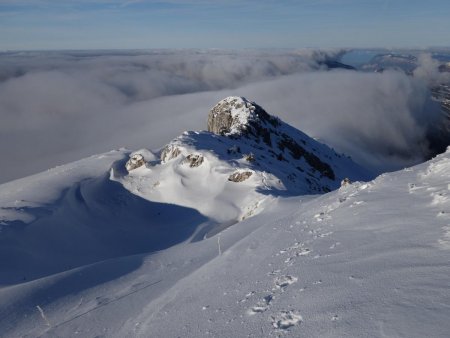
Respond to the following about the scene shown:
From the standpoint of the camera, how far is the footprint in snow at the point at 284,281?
9.01m

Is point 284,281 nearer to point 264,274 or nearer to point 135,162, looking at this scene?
point 264,274

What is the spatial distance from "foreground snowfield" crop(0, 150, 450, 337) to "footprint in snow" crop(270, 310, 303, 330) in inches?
1.1

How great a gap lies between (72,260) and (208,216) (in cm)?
1314

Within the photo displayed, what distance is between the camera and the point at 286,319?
23.7 feet

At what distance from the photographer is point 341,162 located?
85188 mm

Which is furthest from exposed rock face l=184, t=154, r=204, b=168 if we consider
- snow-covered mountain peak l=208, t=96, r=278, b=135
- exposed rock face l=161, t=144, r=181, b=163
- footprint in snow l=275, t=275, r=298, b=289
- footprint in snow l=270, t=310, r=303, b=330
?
footprint in snow l=270, t=310, r=303, b=330

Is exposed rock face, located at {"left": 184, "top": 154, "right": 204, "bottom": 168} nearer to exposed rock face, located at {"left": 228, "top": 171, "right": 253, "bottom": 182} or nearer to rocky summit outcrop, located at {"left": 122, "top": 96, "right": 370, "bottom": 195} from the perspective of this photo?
rocky summit outcrop, located at {"left": 122, "top": 96, "right": 370, "bottom": 195}

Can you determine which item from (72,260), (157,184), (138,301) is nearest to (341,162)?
(157,184)

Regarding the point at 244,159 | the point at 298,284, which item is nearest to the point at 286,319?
the point at 298,284

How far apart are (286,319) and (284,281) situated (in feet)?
6.78

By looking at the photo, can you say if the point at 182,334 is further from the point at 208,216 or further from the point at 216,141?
the point at 216,141

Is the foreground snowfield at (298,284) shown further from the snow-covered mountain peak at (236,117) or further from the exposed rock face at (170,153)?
the snow-covered mountain peak at (236,117)

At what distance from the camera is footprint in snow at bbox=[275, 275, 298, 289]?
901cm

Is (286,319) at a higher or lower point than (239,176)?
higher
